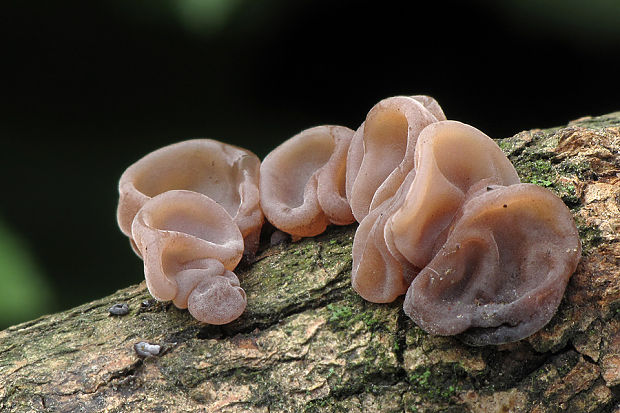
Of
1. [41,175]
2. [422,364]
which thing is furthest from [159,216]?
[41,175]

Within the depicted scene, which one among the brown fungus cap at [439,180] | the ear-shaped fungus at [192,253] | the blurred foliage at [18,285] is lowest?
the blurred foliage at [18,285]

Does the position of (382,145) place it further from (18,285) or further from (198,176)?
(18,285)

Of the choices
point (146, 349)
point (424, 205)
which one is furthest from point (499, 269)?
point (146, 349)

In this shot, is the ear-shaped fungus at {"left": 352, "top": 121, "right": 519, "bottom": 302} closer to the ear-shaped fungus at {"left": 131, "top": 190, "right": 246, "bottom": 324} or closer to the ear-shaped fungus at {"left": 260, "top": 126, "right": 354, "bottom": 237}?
the ear-shaped fungus at {"left": 260, "top": 126, "right": 354, "bottom": 237}

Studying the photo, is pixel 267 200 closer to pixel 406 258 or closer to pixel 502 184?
pixel 406 258

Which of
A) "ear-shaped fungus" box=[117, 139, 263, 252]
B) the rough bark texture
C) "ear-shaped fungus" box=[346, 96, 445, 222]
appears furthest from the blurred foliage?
"ear-shaped fungus" box=[346, 96, 445, 222]

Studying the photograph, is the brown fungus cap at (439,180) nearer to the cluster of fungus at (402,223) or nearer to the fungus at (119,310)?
the cluster of fungus at (402,223)

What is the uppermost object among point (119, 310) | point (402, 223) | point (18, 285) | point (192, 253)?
point (402, 223)

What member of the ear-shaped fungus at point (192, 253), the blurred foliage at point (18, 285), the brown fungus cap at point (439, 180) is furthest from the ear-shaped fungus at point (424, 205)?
the blurred foliage at point (18, 285)
